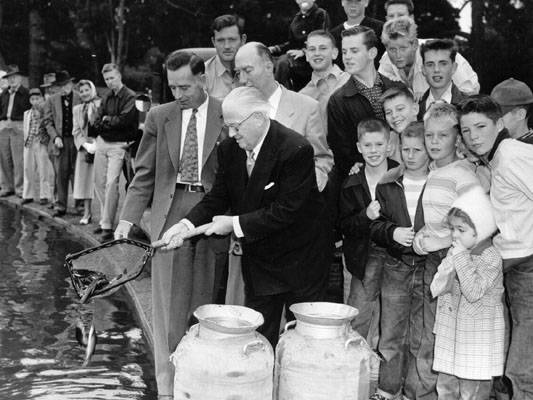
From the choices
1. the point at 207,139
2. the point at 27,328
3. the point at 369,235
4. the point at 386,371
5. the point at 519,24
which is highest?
the point at 519,24

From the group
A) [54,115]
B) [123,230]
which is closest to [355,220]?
[123,230]

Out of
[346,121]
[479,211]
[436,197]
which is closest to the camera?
[479,211]

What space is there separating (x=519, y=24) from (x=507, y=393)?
1131 centimetres

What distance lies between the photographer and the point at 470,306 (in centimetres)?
464

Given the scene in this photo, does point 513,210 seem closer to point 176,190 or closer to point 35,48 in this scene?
point 176,190

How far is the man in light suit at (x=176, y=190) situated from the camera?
18.3 ft

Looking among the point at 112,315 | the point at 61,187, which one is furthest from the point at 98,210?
the point at 112,315

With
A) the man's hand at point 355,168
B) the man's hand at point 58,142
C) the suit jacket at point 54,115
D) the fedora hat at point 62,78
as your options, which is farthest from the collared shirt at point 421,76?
the fedora hat at point 62,78

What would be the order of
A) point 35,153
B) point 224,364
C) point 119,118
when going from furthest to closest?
1. point 35,153
2. point 119,118
3. point 224,364

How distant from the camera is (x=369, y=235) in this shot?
5266 mm

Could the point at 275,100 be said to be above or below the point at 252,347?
above

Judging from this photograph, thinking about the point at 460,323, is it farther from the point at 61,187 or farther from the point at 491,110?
the point at 61,187

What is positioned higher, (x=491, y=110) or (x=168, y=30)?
(x=168, y=30)

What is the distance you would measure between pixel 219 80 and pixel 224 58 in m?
0.17
